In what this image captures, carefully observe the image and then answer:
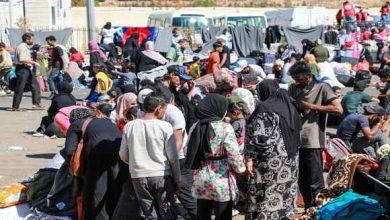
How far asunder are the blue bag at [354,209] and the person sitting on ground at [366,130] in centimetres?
333

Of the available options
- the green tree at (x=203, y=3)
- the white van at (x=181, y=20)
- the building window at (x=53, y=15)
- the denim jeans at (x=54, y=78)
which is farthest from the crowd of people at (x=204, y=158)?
the green tree at (x=203, y=3)

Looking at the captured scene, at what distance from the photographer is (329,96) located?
27.5 feet

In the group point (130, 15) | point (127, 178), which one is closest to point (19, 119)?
point (127, 178)

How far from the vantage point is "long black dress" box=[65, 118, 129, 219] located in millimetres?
7598

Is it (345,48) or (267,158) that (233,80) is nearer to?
(267,158)

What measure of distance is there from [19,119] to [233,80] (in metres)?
8.33

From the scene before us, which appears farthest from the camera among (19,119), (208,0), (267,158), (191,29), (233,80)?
(208,0)

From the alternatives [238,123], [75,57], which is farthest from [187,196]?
[75,57]

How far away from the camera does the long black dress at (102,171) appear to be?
7.60 metres

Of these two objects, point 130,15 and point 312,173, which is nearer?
point 312,173

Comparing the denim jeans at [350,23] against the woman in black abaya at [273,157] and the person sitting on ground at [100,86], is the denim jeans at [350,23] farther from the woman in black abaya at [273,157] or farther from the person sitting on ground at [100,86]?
the woman in black abaya at [273,157]

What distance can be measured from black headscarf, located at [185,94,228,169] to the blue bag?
4.06ft

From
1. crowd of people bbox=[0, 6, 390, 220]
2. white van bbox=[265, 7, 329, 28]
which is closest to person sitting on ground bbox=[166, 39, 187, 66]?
crowd of people bbox=[0, 6, 390, 220]

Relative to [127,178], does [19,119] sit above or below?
below
